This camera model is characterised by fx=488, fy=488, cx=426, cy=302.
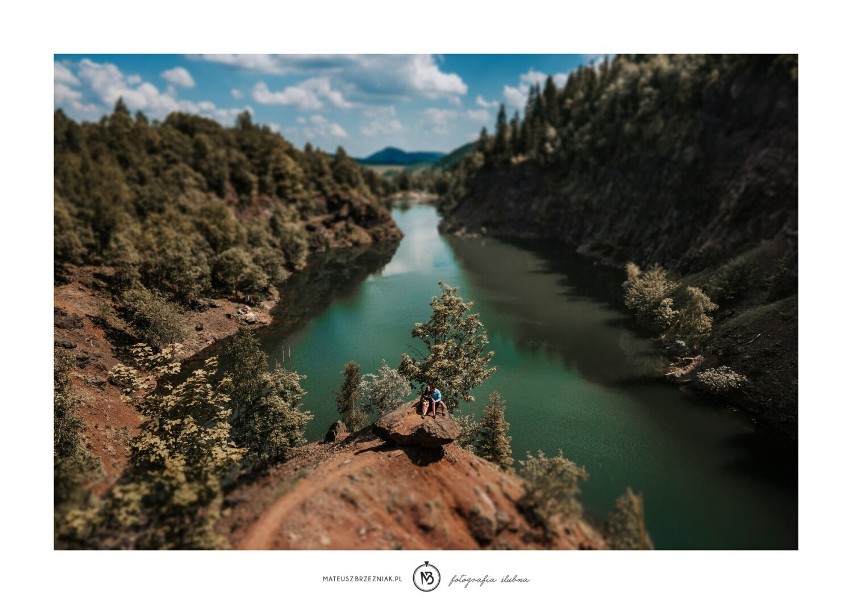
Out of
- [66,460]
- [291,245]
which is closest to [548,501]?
[66,460]

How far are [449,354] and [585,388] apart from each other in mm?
16199

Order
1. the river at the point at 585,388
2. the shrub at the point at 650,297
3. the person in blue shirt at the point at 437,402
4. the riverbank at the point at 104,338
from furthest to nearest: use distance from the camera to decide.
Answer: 1. the shrub at the point at 650,297
2. the riverbank at the point at 104,338
3. the person in blue shirt at the point at 437,402
4. the river at the point at 585,388

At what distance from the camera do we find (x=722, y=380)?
38969mm

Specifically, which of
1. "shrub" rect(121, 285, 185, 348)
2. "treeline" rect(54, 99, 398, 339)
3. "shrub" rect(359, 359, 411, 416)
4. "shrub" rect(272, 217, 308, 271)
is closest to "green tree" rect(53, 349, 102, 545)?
"shrub" rect(121, 285, 185, 348)

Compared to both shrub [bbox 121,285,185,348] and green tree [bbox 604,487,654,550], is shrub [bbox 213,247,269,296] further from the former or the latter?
green tree [bbox 604,487,654,550]

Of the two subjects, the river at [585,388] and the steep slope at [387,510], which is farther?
the river at [585,388]

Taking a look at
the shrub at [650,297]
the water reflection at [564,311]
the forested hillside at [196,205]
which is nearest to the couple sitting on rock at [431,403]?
the water reflection at [564,311]

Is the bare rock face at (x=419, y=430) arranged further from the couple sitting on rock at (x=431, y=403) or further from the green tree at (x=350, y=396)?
the green tree at (x=350, y=396)

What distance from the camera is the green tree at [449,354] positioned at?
32438mm

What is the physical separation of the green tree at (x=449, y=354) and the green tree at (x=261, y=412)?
7805 millimetres
